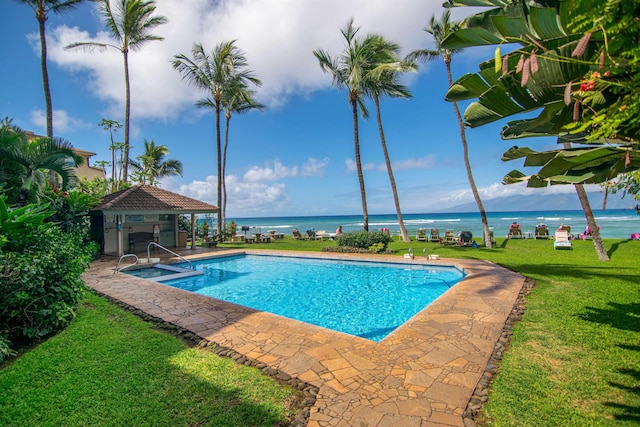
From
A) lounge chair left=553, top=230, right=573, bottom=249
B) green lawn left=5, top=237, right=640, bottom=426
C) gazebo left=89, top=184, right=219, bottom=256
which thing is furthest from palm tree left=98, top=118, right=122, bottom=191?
lounge chair left=553, top=230, right=573, bottom=249

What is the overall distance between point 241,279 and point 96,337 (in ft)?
19.4

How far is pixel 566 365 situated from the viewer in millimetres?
3408

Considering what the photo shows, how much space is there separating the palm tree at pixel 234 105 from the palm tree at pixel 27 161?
10.2 m

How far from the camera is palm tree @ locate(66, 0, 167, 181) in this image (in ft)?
52.0

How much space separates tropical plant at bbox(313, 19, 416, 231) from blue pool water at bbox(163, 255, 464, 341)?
17.0 feet

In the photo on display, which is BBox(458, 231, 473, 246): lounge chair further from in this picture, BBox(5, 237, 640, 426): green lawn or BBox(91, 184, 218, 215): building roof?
BBox(91, 184, 218, 215): building roof

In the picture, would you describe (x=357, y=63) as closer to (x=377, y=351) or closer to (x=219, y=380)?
(x=377, y=351)

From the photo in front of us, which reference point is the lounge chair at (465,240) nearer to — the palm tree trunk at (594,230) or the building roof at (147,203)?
the palm tree trunk at (594,230)

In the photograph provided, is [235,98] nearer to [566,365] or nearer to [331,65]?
[331,65]

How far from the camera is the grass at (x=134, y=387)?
2602 millimetres

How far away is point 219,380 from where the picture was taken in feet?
10.6

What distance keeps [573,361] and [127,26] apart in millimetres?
21849

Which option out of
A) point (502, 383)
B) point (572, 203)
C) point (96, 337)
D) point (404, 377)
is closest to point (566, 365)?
point (502, 383)

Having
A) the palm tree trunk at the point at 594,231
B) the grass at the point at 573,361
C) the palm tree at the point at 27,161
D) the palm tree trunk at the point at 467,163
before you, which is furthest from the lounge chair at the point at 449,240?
the palm tree at the point at 27,161
